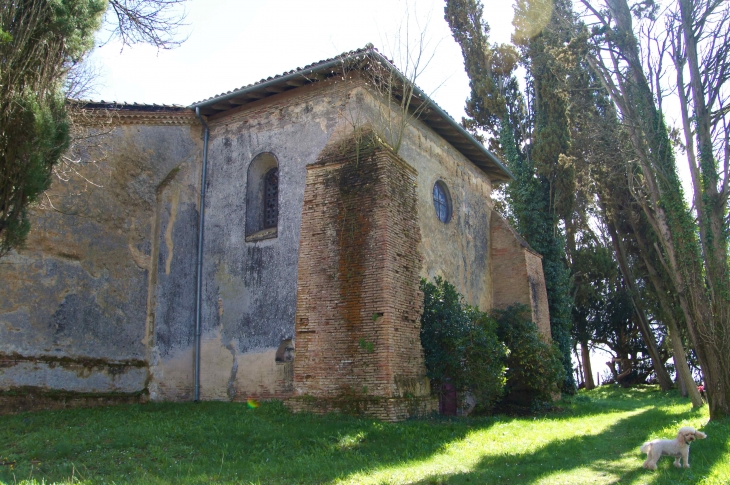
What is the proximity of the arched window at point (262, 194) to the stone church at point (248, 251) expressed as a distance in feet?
0.12

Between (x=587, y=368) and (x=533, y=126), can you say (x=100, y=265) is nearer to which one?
(x=533, y=126)

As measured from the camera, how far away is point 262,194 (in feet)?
42.2

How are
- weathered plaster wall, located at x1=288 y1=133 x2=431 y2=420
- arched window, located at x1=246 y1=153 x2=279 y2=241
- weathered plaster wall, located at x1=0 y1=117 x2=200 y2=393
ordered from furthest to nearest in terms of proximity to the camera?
arched window, located at x1=246 y1=153 x2=279 y2=241
weathered plaster wall, located at x1=0 y1=117 x2=200 y2=393
weathered plaster wall, located at x1=288 y1=133 x2=431 y2=420

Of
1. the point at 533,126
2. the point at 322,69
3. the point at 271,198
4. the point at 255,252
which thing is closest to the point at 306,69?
the point at 322,69

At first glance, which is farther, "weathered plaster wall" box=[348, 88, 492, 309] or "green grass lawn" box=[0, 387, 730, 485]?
"weathered plaster wall" box=[348, 88, 492, 309]

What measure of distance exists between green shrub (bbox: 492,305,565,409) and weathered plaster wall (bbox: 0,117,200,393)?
7882 millimetres

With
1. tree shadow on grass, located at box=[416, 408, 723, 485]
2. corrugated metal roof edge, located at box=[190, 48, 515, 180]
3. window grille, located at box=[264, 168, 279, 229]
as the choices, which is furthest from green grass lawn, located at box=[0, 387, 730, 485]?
corrugated metal roof edge, located at box=[190, 48, 515, 180]

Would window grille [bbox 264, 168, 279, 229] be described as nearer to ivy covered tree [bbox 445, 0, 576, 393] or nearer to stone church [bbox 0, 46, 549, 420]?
stone church [bbox 0, 46, 549, 420]

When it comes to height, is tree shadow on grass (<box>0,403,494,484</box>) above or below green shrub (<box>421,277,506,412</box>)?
below

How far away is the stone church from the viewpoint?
970 centimetres

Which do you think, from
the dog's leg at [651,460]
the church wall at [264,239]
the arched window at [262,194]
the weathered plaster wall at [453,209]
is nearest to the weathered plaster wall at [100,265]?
the church wall at [264,239]

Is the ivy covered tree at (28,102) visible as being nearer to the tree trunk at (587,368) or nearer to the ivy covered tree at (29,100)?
the ivy covered tree at (29,100)

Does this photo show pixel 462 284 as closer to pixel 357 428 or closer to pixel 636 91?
pixel 636 91

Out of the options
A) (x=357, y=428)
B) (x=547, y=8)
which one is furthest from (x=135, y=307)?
(x=547, y=8)
